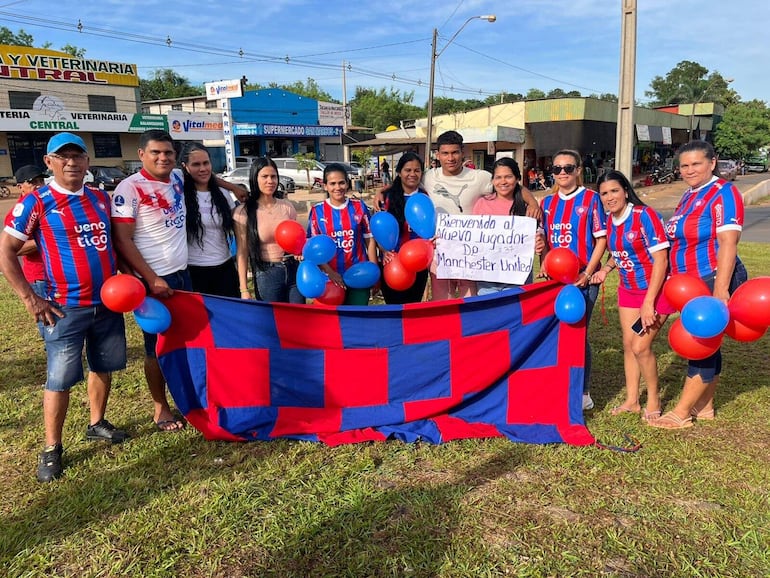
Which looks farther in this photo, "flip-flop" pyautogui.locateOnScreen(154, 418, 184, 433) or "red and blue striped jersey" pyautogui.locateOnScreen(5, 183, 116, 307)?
"flip-flop" pyautogui.locateOnScreen(154, 418, 184, 433)

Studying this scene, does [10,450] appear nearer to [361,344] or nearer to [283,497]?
[283,497]

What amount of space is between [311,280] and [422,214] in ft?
2.82

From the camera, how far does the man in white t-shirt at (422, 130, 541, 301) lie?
3785 mm

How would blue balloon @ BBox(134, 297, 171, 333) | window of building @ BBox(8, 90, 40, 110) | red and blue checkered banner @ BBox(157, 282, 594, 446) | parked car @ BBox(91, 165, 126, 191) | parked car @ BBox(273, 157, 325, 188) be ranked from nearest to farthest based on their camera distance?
blue balloon @ BBox(134, 297, 171, 333), red and blue checkered banner @ BBox(157, 282, 594, 446), parked car @ BBox(91, 165, 126, 191), parked car @ BBox(273, 157, 325, 188), window of building @ BBox(8, 90, 40, 110)

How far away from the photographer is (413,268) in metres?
3.59

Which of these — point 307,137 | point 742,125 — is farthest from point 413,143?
point 742,125

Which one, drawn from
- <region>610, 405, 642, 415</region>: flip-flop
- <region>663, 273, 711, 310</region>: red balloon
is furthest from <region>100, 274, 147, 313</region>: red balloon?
<region>610, 405, 642, 415</region>: flip-flop

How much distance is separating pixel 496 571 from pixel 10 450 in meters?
2.90

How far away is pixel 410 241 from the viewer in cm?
361

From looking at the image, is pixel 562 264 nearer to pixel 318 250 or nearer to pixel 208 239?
pixel 318 250

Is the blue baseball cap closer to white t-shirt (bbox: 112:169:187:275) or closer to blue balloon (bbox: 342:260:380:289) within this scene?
white t-shirt (bbox: 112:169:187:275)

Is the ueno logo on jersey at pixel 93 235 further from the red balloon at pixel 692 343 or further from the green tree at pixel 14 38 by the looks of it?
the green tree at pixel 14 38

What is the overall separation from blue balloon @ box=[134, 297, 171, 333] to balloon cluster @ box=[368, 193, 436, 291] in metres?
1.42

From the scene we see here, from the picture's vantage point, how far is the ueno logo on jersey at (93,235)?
9.48ft
